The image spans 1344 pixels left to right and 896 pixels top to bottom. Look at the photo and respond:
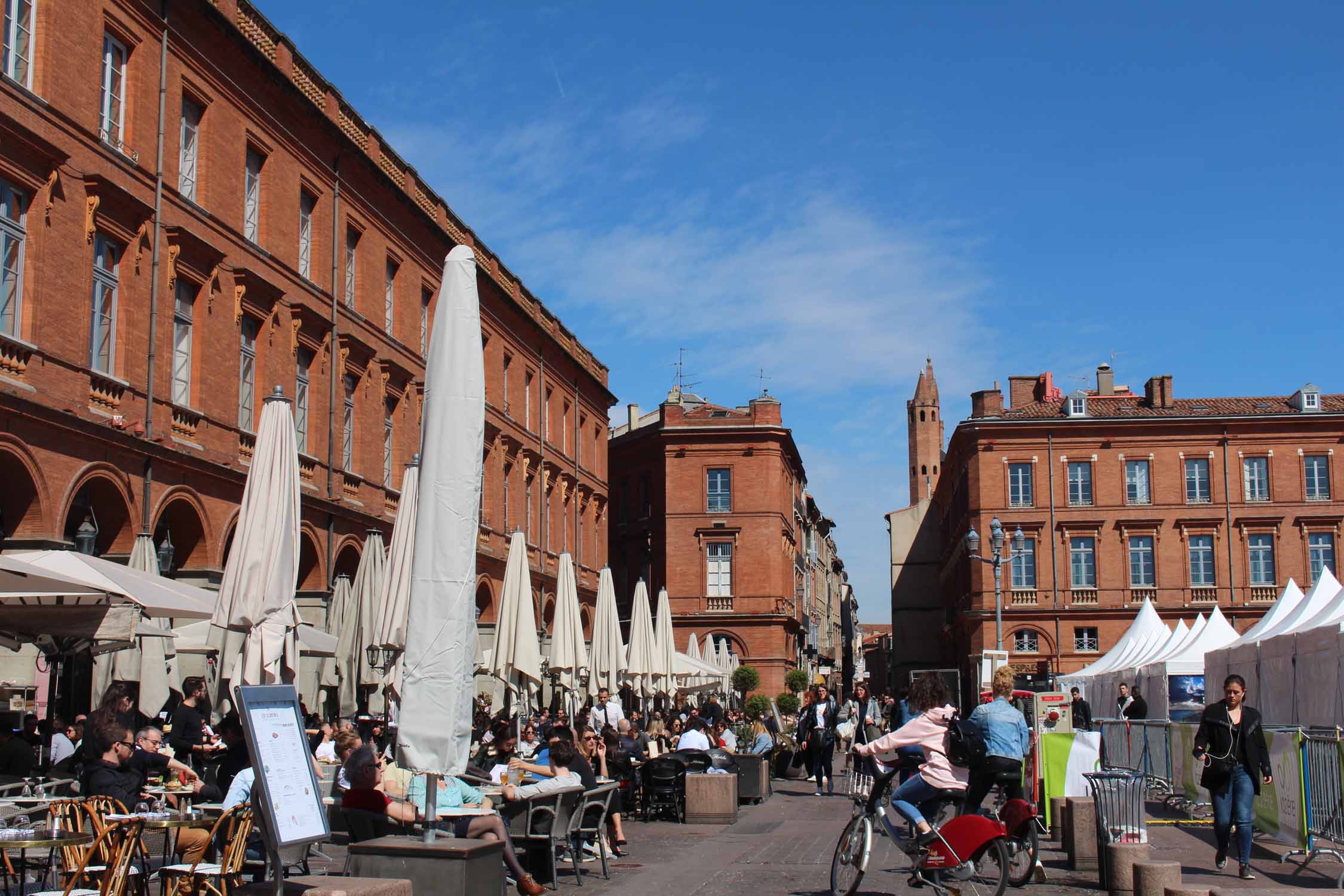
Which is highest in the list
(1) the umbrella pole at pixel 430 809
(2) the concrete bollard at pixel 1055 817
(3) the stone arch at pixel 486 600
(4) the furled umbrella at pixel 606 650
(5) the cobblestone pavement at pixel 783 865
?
(3) the stone arch at pixel 486 600

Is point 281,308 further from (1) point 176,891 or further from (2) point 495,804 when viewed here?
(1) point 176,891

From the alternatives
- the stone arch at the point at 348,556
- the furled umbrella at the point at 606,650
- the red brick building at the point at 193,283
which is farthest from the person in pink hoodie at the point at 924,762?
the stone arch at the point at 348,556

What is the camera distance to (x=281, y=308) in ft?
89.9

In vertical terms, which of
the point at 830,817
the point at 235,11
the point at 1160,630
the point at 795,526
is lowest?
the point at 830,817

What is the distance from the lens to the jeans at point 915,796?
10.9 metres

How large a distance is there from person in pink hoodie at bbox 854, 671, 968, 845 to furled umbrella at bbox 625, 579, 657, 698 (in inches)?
694

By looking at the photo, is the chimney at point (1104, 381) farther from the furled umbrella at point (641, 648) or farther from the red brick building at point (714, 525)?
the furled umbrella at point (641, 648)

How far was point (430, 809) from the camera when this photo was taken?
28.1 ft

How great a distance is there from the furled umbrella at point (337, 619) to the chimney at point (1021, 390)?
162 feet

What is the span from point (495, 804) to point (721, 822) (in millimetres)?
6186

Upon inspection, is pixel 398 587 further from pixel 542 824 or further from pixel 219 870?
pixel 219 870

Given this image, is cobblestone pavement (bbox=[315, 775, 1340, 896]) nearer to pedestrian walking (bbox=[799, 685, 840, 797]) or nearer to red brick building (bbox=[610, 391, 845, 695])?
pedestrian walking (bbox=[799, 685, 840, 797])

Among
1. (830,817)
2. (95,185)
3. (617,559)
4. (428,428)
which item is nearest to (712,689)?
(617,559)

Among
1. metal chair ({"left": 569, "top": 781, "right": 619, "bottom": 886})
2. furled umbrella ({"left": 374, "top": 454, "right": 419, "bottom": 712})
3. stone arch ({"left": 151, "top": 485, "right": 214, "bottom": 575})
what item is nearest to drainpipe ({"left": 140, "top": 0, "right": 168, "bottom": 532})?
stone arch ({"left": 151, "top": 485, "right": 214, "bottom": 575})
